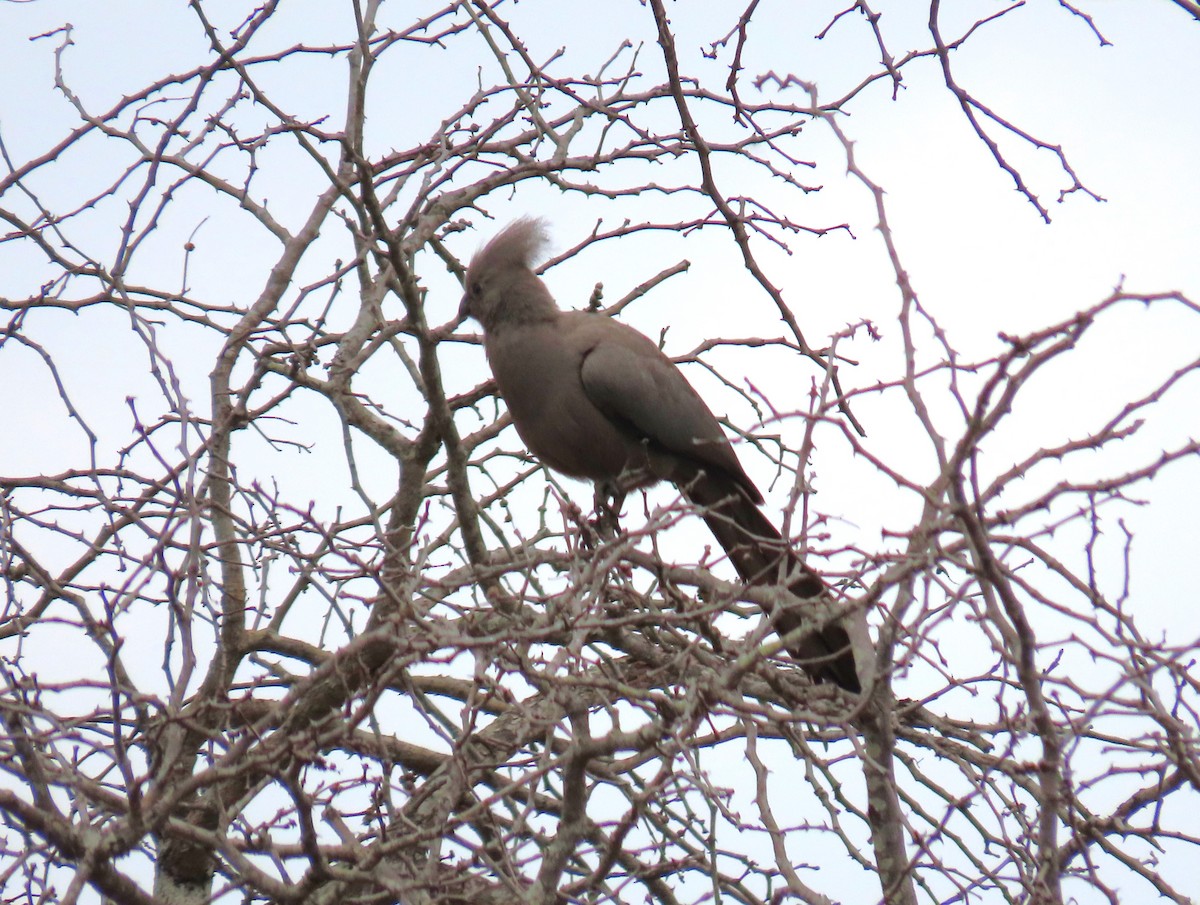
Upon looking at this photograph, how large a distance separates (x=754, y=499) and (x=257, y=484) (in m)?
2.88

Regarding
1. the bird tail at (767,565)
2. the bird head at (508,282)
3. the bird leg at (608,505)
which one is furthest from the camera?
the bird head at (508,282)

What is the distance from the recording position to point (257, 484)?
4.39 metres

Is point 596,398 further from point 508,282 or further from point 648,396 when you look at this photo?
point 508,282

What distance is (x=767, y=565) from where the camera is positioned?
473 cm

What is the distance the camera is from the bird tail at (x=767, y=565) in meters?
4.89

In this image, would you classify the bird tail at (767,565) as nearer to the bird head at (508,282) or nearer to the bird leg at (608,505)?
the bird leg at (608,505)

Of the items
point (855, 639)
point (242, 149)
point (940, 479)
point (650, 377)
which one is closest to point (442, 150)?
point (242, 149)

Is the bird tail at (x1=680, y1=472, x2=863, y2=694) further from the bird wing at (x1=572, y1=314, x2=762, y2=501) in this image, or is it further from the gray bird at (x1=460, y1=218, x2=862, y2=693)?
the bird wing at (x1=572, y1=314, x2=762, y2=501)

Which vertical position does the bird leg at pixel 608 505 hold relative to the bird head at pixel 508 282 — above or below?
below

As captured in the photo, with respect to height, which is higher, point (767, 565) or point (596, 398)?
point (596, 398)

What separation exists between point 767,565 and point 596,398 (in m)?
1.82

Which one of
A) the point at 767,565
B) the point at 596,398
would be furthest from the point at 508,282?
the point at 767,565

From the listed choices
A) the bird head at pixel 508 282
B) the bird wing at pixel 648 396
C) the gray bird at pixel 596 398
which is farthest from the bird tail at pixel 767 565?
the bird head at pixel 508 282

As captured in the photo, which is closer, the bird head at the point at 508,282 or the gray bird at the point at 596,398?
the gray bird at the point at 596,398
